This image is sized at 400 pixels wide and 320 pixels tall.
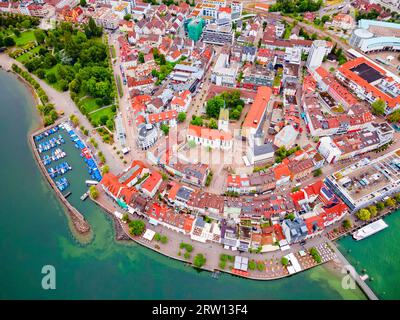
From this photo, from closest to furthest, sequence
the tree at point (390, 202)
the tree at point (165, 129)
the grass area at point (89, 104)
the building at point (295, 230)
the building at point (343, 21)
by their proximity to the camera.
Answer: the building at point (295, 230)
the tree at point (390, 202)
the tree at point (165, 129)
the grass area at point (89, 104)
the building at point (343, 21)

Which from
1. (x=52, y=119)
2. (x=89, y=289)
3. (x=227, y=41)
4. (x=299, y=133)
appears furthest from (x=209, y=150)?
(x=227, y=41)

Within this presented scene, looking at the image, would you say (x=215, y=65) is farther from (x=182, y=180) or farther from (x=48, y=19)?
(x=48, y=19)

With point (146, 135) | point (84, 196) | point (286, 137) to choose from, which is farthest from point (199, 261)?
point (286, 137)

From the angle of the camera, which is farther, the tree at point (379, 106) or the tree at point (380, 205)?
the tree at point (379, 106)

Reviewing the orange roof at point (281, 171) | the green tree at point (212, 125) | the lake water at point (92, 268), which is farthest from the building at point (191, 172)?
the lake water at point (92, 268)

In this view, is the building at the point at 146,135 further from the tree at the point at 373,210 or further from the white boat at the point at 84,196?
the tree at the point at 373,210

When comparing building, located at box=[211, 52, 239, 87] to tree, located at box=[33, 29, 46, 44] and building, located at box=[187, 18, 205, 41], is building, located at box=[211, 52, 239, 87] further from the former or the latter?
tree, located at box=[33, 29, 46, 44]

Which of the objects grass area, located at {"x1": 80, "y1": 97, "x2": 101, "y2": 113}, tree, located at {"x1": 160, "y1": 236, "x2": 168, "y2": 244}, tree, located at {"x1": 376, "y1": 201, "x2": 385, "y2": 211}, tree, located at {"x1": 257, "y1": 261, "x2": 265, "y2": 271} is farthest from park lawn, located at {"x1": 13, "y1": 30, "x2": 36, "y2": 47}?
tree, located at {"x1": 376, "y1": 201, "x2": 385, "y2": 211}
